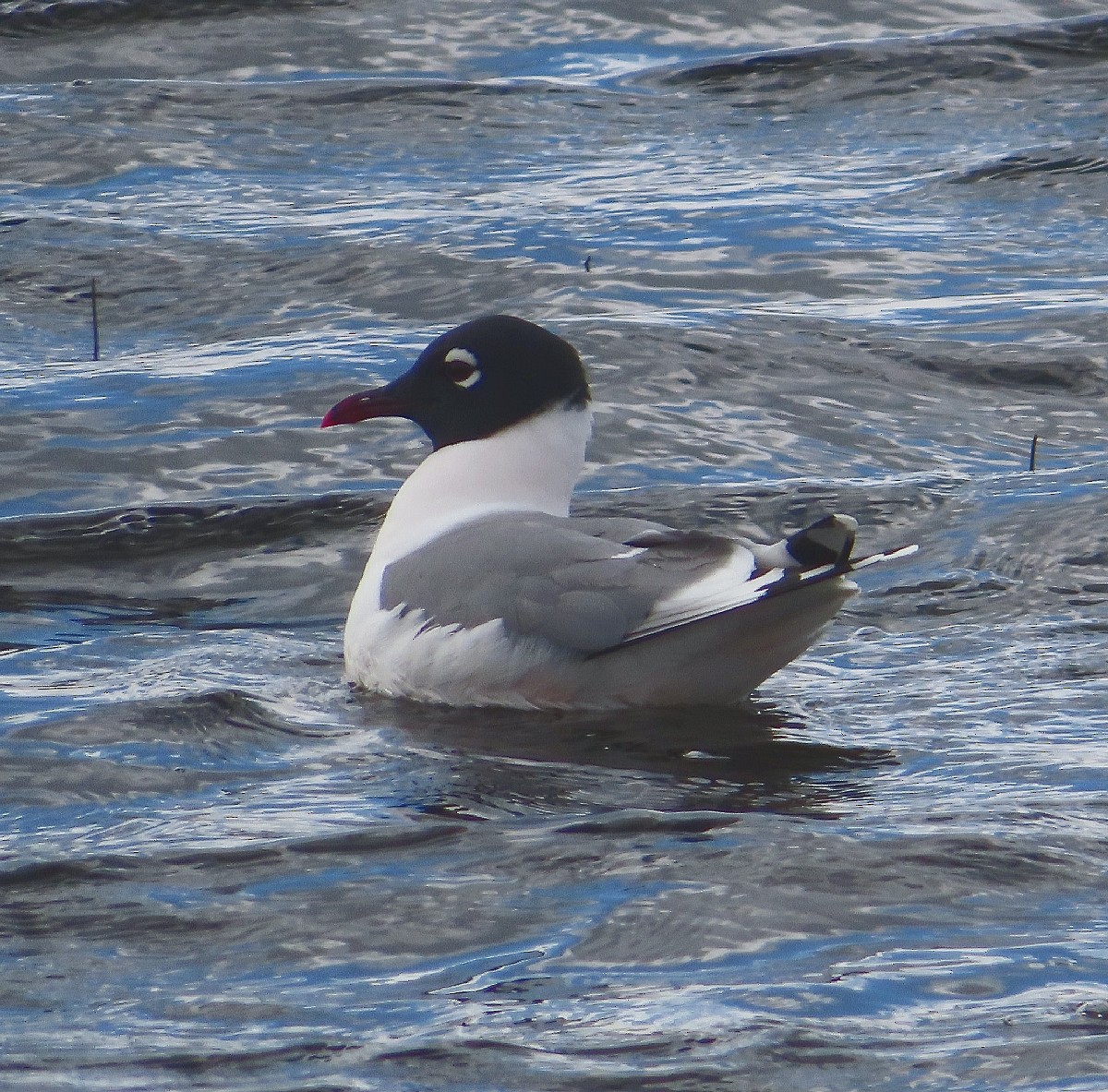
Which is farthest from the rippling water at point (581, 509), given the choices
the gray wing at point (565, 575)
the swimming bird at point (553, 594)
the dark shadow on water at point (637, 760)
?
the gray wing at point (565, 575)

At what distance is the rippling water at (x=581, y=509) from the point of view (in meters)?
4.27

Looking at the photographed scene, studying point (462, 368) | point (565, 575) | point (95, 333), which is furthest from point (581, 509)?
point (95, 333)

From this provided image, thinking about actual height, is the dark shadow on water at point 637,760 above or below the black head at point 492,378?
below

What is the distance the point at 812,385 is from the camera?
31.8 feet

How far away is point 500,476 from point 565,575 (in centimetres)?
104

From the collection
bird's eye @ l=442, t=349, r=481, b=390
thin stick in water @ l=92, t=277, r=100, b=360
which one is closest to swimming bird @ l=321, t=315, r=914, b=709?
bird's eye @ l=442, t=349, r=481, b=390

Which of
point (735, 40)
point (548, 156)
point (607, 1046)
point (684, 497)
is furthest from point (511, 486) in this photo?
point (735, 40)

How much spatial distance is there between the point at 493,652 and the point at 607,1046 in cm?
223

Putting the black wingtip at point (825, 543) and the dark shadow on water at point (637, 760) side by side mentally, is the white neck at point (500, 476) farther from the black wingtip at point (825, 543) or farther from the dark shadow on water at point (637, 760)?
the black wingtip at point (825, 543)

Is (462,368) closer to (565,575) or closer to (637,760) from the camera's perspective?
(565,575)

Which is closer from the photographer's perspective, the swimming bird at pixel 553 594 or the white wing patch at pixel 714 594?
the white wing patch at pixel 714 594

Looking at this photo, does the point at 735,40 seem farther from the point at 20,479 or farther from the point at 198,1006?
the point at 198,1006

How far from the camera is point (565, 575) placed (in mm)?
6000

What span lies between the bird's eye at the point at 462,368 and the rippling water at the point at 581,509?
3.28 feet
